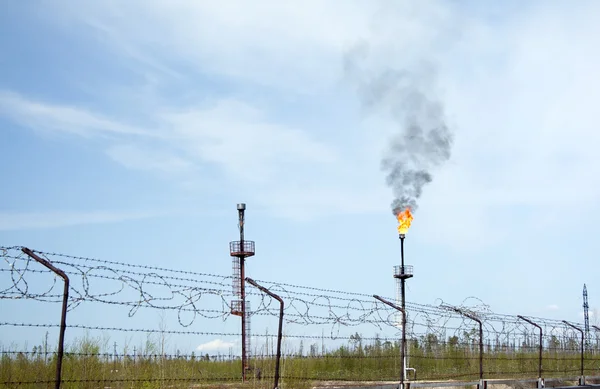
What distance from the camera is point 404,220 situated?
40.0 m

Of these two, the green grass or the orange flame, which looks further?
the orange flame

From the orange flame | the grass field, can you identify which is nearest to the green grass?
the grass field

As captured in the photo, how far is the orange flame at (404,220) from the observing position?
129 ft

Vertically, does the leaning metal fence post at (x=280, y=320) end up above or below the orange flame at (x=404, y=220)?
below

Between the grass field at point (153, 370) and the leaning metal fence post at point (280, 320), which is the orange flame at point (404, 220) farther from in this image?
the leaning metal fence post at point (280, 320)

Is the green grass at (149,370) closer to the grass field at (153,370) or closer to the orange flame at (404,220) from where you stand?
the grass field at (153,370)

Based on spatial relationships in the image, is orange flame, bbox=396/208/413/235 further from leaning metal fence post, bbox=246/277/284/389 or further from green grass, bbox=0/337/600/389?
leaning metal fence post, bbox=246/277/284/389

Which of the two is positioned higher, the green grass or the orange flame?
the orange flame

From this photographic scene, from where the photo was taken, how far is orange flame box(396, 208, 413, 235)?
129ft

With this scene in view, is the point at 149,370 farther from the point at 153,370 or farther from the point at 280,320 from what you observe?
the point at 280,320

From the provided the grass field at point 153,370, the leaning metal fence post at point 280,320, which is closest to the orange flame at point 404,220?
the grass field at point 153,370

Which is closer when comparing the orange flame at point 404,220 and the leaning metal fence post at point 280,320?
the leaning metal fence post at point 280,320

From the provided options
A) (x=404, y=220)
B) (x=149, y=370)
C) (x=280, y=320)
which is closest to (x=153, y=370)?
(x=149, y=370)

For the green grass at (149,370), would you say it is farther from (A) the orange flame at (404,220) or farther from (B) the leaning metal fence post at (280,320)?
(A) the orange flame at (404,220)
